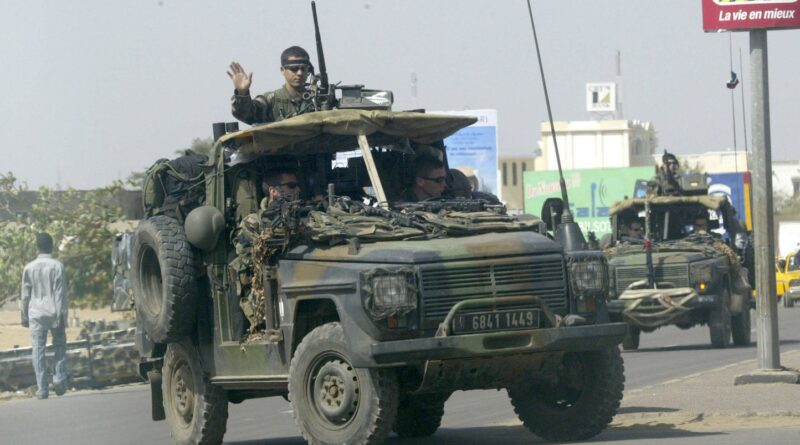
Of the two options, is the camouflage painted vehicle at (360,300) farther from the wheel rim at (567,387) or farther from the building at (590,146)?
the building at (590,146)

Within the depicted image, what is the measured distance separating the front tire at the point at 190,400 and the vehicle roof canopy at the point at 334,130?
1.58 meters

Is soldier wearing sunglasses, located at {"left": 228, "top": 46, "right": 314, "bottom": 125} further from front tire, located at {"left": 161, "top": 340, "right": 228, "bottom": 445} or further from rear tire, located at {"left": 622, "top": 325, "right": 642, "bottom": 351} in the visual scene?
rear tire, located at {"left": 622, "top": 325, "right": 642, "bottom": 351}

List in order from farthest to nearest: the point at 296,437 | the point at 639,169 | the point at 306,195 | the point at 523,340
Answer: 1. the point at 639,169
2. the point at 296,437
3. the point at 306,195
4. the point at 523,340

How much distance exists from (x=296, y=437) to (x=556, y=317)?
3.57 metres

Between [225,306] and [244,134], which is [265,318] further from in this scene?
[244,134]

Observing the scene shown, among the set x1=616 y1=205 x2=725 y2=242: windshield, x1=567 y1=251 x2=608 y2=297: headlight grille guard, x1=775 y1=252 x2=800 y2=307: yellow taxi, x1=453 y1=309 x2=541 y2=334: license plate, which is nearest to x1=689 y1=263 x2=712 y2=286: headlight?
x1=616 y1=205 x2=725 y2=242: windshield

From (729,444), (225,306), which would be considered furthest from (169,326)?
(729,444)

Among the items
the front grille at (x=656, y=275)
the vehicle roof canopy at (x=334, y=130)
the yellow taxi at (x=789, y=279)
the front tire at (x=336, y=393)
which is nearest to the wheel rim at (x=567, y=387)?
the front tire at (x=336, y=393)

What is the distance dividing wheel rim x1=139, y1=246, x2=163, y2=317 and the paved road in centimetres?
151

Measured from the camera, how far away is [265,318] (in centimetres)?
1096

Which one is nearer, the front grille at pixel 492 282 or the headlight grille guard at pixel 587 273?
the front grille at pixel 492 282

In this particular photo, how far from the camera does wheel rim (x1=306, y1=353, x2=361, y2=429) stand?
32.7 feet

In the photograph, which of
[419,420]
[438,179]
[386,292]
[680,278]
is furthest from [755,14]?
[680,278]

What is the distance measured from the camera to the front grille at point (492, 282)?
990cm
